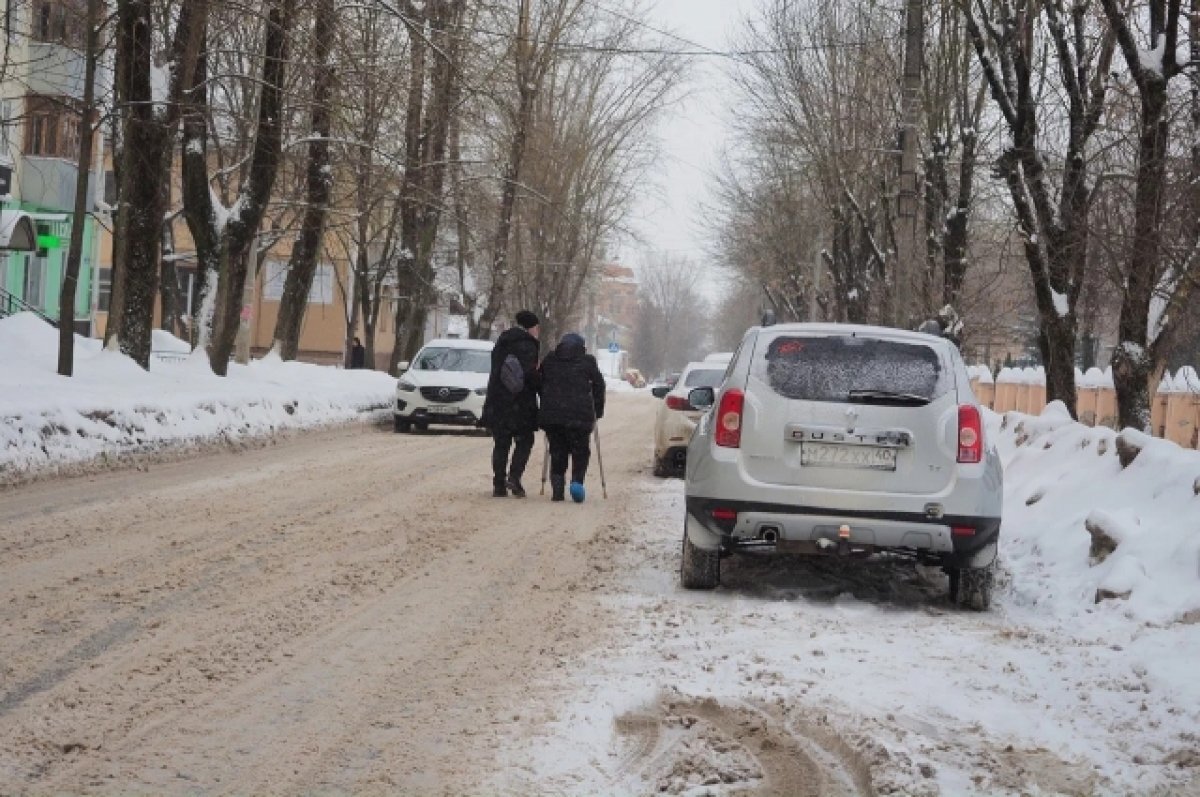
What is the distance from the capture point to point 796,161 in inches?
1686

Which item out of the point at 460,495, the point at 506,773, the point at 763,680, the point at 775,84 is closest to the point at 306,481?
the point at 460,495

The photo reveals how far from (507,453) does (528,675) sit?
27.0ft

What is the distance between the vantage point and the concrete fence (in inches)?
1129

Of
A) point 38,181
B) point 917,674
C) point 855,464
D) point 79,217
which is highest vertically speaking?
point 38,181

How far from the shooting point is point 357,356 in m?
48.4

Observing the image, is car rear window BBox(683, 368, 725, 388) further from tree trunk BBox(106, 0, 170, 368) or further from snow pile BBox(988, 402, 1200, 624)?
tree trunk BBox(106, 0, 170, 368)

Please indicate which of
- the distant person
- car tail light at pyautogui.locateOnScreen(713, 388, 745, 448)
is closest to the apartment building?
the distant person

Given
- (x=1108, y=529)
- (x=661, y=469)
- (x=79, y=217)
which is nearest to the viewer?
(x=1108, y=529)

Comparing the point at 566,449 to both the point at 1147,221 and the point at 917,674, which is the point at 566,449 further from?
the point at 917,674

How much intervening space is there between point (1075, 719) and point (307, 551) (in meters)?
5.58

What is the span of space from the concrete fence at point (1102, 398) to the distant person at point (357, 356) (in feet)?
61.4

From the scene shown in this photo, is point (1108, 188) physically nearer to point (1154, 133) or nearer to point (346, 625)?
point (1154, 133)

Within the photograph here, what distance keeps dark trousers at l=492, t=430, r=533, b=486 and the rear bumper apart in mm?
6000

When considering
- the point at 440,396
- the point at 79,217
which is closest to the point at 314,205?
the point at 440,396
